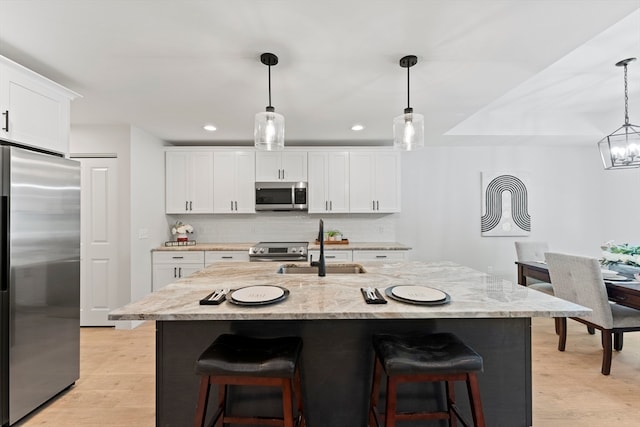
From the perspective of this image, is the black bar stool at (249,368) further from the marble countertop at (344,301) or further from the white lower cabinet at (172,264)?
the white lower cabinet at (172,264)

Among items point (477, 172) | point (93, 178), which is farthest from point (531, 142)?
point (93, 178)

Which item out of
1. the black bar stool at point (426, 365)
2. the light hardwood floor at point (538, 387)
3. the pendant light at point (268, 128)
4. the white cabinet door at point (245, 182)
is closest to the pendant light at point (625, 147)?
the light hardwood floor at point (538, 387)

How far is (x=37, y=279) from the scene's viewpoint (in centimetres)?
205

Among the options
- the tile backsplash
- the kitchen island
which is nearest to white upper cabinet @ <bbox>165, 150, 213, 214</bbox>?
the tile backsplash

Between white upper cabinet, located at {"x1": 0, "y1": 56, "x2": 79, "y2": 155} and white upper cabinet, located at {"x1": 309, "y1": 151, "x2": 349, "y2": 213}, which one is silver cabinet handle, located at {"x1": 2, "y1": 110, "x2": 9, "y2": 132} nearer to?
white upper cabinet, located at {"x1": 0, "y1": 56, "x2": 79, "y2": 155}

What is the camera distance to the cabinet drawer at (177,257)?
403cm

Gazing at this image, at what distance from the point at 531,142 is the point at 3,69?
5.68 metres

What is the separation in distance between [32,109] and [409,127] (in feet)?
8.48

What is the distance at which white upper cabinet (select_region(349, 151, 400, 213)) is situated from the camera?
4.43m

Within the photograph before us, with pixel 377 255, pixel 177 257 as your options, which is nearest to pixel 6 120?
pixel 177 257

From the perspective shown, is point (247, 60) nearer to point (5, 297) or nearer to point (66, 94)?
point (66, 94)

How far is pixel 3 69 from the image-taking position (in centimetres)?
197

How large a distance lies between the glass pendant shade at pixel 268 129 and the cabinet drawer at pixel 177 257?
251 cm

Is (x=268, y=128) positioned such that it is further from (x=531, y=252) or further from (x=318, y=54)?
(x=531, y=252)
